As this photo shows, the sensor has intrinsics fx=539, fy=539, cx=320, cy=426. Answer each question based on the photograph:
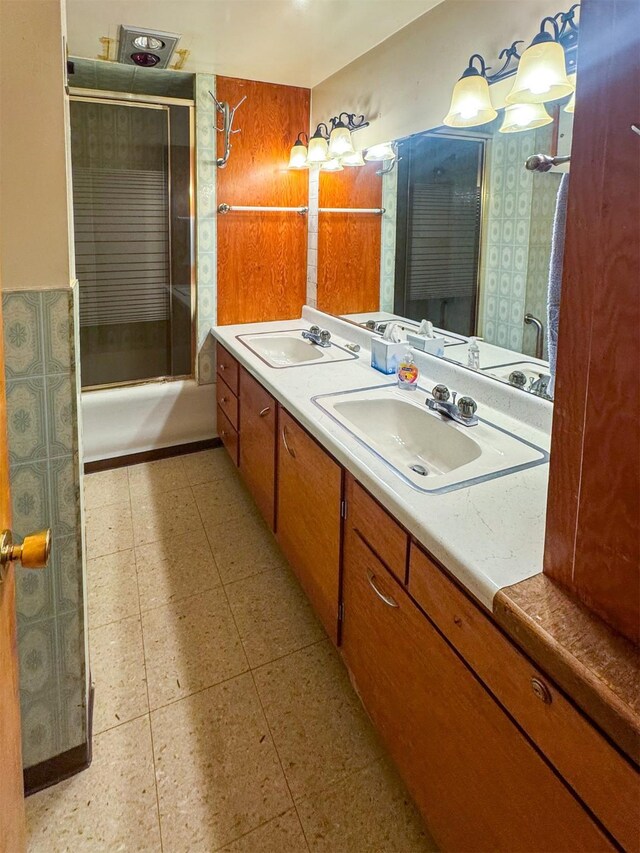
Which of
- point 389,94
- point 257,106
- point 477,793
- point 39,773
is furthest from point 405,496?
point 257,106

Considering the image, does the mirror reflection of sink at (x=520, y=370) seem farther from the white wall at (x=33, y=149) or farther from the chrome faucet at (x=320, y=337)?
the white wall at (x=33, y=149)

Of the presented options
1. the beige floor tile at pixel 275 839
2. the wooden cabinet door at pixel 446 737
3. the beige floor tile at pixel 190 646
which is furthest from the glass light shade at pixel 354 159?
the beige floor tile at pixel 275 839

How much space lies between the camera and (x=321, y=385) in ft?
6.40

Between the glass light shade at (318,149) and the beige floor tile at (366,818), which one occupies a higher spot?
the glass light shade at (318,149)

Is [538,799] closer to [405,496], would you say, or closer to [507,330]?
[405,496]

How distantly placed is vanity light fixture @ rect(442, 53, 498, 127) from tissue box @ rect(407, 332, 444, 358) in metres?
0.74

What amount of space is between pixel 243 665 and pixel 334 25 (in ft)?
8.08

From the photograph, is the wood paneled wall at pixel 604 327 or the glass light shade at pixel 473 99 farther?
the glass light shade at pixel 473 99

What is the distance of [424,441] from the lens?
66.6 inches

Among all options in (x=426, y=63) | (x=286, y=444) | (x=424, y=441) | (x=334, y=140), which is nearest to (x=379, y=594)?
(x=424, y=441)

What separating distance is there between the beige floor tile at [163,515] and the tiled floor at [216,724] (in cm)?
3

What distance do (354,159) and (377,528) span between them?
203cm

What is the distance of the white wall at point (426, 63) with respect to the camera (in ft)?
5.48

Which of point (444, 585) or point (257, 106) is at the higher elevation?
point (257, 106)
